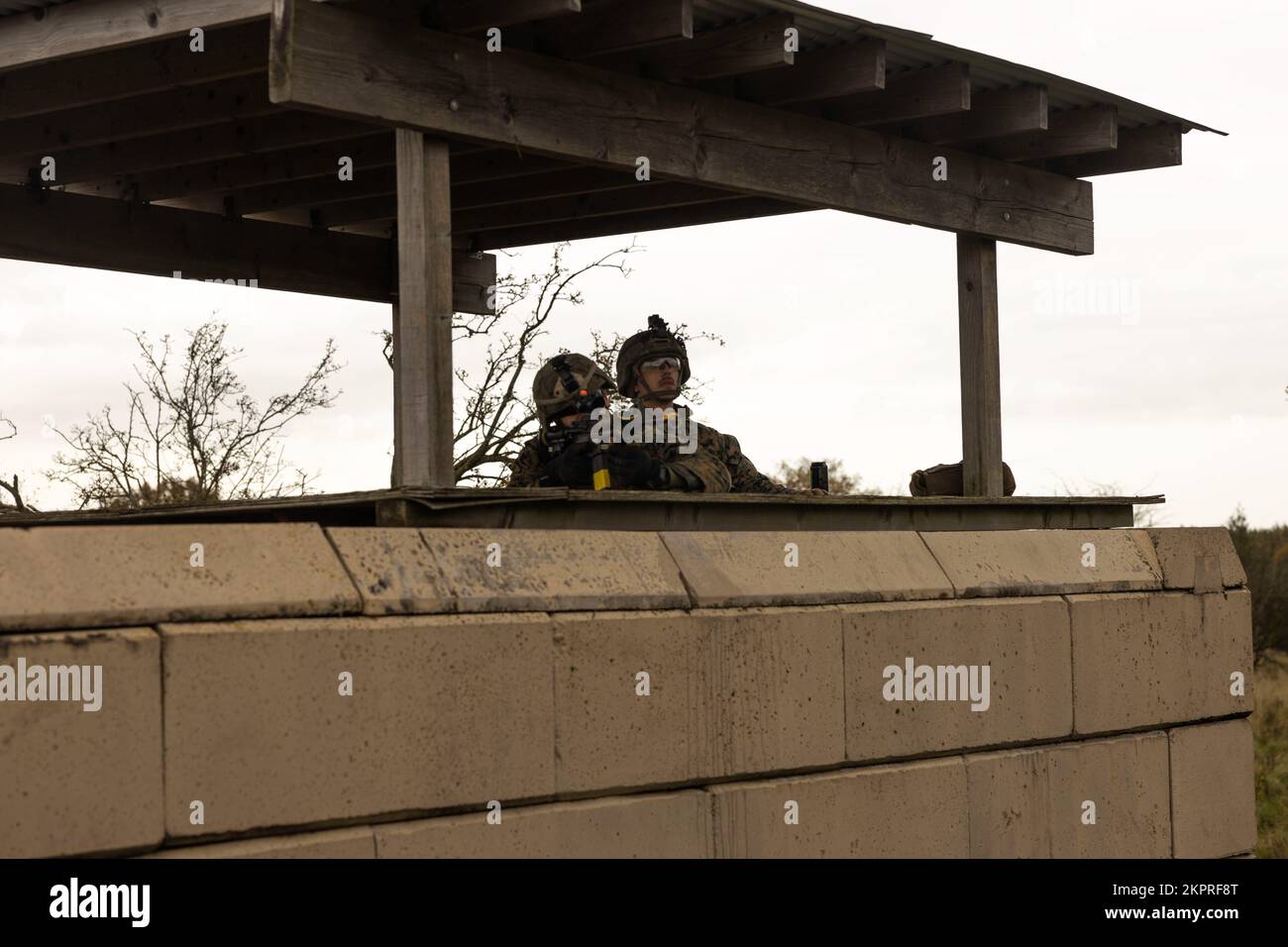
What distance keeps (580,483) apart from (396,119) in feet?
5.86

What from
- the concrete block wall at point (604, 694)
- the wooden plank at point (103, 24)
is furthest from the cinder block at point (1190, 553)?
the wooden plank at point (103, 24)

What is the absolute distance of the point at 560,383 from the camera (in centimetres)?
765

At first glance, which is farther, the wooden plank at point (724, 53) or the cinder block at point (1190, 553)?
the cinder block at point (1190, 553)

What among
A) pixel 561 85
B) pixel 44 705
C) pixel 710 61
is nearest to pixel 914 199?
pixel 710 61

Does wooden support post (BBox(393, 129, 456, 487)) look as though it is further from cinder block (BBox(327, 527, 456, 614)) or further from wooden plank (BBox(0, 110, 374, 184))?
wooden plank (BBox(0, 110, 374, 184))

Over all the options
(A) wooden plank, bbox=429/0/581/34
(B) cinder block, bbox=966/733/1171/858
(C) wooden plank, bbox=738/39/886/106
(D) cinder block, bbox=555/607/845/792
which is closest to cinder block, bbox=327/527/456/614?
(D) cinder block, bbox=555/607/845/792

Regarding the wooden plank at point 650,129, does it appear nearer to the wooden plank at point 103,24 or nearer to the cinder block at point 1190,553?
the wooden plank at point 103,24

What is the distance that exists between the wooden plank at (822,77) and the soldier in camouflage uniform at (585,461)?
1.49 meters

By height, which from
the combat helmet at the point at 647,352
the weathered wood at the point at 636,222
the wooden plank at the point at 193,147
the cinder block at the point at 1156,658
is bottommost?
the cinder block at the point at 1156,658

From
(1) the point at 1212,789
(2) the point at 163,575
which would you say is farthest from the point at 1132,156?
(2) the point at 163,575

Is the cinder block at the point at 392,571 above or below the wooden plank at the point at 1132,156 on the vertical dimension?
below

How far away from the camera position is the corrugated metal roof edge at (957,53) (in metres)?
7.03

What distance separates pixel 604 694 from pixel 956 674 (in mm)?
2129

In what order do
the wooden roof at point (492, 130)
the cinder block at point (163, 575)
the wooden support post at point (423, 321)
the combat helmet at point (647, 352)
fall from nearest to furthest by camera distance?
the cinder block at point (163, 575), the wooden support post at point (423, 321), the wooden roof at point (492, 130), the combat helmet at point (647, 352)
